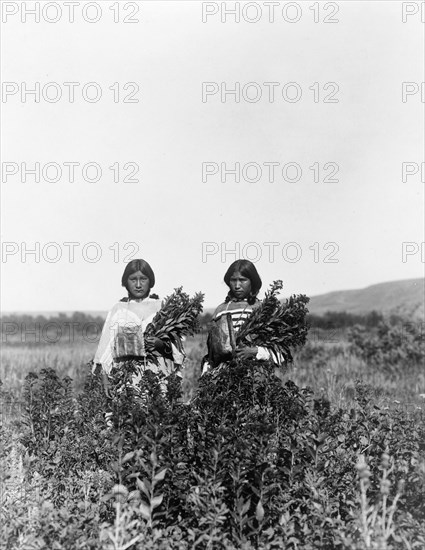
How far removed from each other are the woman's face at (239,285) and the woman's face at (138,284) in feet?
2.53

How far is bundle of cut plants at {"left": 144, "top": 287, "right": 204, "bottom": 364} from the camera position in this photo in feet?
18.7

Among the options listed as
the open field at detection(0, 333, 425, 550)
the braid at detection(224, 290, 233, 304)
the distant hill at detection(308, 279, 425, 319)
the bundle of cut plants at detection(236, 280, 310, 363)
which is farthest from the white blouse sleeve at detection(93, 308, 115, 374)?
the distant hill at detection(308, 279, 425, 319)

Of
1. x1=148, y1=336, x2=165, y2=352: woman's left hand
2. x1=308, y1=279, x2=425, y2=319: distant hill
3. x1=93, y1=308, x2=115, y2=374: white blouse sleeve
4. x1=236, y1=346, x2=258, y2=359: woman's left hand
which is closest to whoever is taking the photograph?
x1=236, y1=346, x2=258, y2=359: woman's left hand

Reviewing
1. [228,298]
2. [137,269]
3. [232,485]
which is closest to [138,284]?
[137,269]

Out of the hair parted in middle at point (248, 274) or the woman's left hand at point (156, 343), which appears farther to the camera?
the woman's left hand at point (156, 343)

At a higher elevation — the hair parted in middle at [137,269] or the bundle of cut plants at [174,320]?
the hair parted in middle at [137,269]

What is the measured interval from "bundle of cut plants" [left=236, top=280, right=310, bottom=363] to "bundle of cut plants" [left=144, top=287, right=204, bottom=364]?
590 millimetres

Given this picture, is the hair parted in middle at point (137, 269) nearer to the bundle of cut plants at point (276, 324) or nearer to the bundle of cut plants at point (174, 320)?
the bundle of cut plants at point (174, 320)

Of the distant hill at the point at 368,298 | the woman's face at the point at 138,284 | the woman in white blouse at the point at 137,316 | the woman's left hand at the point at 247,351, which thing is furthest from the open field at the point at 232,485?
the distant hill at the point at 368,298

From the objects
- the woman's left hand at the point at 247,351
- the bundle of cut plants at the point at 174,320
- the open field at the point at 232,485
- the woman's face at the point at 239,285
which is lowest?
the open field at the point at 232,485

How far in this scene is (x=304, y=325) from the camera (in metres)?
5.25

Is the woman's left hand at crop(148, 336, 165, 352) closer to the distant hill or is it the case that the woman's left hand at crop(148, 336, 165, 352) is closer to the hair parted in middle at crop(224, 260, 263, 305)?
the hair parted in middle at crop(224, 260, 263, 305)

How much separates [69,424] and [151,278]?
4.50 ft

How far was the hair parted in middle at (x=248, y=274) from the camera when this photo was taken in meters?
5.51
